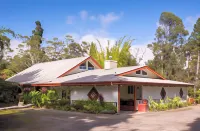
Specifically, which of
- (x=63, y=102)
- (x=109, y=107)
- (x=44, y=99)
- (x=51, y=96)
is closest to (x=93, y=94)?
(x=109, y=107)

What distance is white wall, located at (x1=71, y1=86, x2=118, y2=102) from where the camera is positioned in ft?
61.1

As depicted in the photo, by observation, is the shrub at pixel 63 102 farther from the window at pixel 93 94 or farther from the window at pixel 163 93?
the window at pixel 163 93

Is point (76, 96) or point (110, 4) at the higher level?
point (110, 4)

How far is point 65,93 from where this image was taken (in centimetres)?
2330

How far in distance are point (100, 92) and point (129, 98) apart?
4.63 meters

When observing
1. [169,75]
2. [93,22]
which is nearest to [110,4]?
A: [93,22]

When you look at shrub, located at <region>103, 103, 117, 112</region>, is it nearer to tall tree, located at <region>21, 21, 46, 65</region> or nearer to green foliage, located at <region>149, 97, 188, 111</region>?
green foliage, located at <region>149, 97, 188, 111</region>

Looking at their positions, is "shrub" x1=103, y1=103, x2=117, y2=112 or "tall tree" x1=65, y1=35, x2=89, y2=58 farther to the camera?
"tall tree" x1=65, y1=35, x2=89, y2=58

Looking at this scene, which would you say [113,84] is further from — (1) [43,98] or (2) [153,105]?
(1) [43,98]

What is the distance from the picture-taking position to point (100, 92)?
64.8 feet

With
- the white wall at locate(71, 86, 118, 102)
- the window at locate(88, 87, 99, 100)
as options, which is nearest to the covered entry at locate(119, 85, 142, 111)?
Answer: the white wall at locate(71, 86, 118, 102)

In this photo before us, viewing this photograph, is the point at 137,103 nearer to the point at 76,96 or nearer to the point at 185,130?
the point at 76,96

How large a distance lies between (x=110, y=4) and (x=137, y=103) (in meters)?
8.72

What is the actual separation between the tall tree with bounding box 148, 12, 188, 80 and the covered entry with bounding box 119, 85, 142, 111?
18.6 metres
